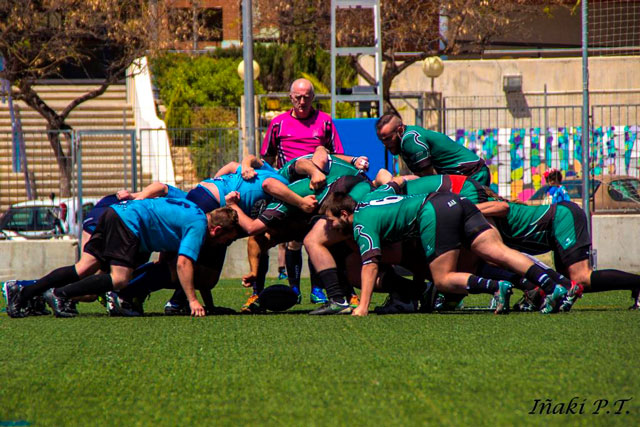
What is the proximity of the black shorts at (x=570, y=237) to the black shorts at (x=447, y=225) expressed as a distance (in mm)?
715

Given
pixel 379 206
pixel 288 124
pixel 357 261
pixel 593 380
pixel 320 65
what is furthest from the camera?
pixel 320 65

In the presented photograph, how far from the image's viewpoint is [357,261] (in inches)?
303

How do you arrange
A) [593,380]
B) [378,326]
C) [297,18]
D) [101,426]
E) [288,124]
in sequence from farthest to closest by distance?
1. [297,18]
2. [288,124]
3. [378,326]
4. [593,380]
5. [101,426]

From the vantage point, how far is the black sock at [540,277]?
267 inches

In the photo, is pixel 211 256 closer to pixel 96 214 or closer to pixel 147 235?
pixel 147 235

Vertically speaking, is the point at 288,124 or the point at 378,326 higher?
the point at 288,124

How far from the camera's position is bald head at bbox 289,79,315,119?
862 cm

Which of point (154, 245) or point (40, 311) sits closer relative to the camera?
point (154, 245)

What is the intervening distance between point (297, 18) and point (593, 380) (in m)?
20.8

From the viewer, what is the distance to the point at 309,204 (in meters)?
7.62

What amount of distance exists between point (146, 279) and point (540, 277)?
316 cm

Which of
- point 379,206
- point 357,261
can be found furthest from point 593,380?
point 357,261

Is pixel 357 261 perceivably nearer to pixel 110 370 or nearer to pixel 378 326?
pixel 378 326

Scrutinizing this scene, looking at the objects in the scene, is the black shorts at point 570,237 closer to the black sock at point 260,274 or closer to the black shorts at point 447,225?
the black shorts at point 447,225
